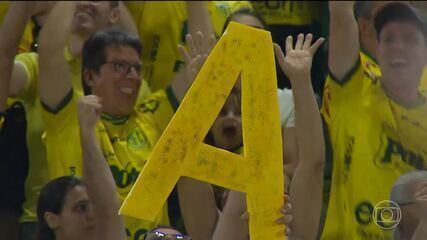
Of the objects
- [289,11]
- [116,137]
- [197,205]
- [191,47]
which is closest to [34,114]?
[116,137]

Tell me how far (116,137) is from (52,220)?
19.5 inches

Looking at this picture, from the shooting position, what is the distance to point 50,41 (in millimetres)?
4016

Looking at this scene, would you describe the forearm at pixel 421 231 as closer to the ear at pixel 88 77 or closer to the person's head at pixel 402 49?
the person's head at pixel 402 49

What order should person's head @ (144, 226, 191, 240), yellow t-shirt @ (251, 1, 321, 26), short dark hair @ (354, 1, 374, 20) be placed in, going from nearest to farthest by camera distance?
person's head @ (144, 226, 191, 240), short dark hair @ (354, 1, 374, 20), yellow t-shirt @ (251, 1, 321, 26)

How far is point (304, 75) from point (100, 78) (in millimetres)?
899

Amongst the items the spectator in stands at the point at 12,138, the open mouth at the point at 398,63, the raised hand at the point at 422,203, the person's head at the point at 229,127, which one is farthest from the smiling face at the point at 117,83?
the raised hand at the point at 422,203

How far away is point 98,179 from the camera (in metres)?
3.57

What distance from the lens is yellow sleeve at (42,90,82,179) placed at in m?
3.85

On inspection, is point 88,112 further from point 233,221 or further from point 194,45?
point 233,221

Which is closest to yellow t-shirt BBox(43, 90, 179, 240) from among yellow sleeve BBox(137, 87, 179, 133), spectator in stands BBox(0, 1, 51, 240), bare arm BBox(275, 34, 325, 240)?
yellow sleeve BBox(137, 87, 179, 133)

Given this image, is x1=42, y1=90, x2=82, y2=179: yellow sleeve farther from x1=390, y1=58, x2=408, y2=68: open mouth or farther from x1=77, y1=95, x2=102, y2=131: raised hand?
x1=390, y1=58, x2=408, y2=68: open mouth

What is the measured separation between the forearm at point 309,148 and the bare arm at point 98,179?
1.91 feet

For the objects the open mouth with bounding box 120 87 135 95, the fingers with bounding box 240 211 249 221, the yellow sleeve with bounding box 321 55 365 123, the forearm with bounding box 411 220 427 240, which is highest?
the open mouth with bounding box 120 87 135 95

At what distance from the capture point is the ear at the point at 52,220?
3.53 m
